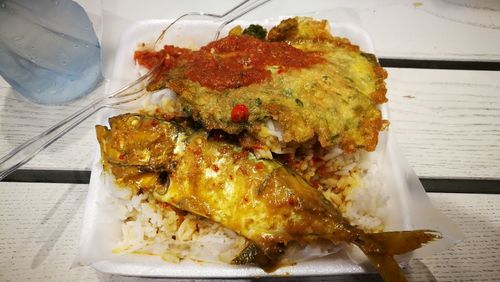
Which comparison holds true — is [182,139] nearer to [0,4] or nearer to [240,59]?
[240,59]

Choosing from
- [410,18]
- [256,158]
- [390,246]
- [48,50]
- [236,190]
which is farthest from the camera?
[410,18]

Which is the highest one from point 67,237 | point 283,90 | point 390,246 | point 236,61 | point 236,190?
point 236,61

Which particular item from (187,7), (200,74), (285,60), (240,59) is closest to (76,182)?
(200,74)

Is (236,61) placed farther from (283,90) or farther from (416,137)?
(416,137)

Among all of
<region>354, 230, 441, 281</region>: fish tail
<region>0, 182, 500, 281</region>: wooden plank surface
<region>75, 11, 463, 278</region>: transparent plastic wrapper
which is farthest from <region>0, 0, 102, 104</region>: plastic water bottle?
<region>354, 230, 441, 281</region>: fish tail

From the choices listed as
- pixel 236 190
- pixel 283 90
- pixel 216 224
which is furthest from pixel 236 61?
pixel 216 224

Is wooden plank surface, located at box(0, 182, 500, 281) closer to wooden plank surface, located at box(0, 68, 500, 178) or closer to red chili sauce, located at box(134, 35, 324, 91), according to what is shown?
wooden plank surface, located at box(0, 68, 500, 178)
